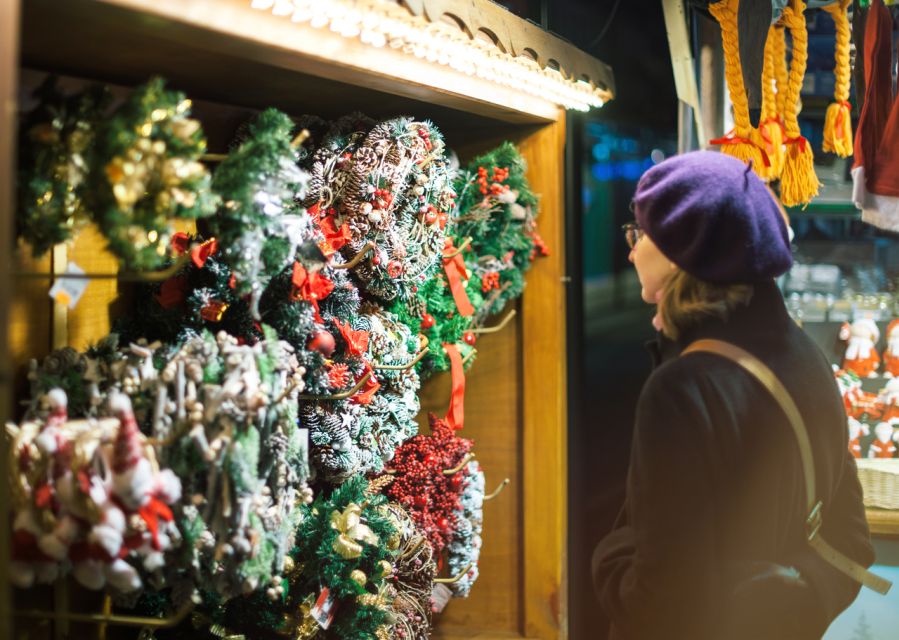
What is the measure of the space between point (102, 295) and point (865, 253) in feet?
5.53

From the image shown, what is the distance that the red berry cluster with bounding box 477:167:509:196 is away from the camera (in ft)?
7.56

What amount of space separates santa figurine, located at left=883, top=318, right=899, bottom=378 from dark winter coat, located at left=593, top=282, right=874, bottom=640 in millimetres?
930

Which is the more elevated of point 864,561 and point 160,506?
point 160,506

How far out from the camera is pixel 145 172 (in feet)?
3.83

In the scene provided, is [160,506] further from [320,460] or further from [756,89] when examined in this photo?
[756,89]

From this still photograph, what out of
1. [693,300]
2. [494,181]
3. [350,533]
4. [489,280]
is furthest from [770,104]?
[350,533]

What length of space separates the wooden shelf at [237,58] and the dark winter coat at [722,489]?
65cm

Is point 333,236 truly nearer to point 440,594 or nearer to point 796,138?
point 440,594

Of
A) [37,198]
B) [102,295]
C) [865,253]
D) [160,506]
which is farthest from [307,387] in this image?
[865,253]

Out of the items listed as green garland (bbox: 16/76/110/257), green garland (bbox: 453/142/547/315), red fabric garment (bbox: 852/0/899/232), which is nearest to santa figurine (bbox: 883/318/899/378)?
red fabric garment (bbox: 852/0/899/232)

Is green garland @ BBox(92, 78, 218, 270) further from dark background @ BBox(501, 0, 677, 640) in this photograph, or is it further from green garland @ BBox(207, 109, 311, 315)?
dark background @ BBox(501, 0, 677, 640)

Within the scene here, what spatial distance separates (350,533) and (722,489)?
630mm

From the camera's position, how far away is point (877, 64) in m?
2.14

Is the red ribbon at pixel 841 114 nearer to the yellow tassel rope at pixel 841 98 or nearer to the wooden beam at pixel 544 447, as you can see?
the yellow tassel rope at pixel 841 98
